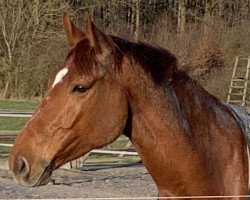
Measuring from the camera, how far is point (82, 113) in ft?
9.43

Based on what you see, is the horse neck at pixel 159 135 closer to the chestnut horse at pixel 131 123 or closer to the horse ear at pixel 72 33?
the chestnut horse at pixel 131 123

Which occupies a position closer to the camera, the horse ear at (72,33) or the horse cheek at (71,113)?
the horse cheek at (71,113)

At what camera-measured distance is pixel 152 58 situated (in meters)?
3.03

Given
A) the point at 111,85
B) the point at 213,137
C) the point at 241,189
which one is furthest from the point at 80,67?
the point at 241,189

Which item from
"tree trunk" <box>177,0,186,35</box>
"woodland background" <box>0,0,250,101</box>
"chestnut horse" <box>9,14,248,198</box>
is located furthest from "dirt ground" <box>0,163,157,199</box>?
"tree trunk" <box>177,0,186,35</box>

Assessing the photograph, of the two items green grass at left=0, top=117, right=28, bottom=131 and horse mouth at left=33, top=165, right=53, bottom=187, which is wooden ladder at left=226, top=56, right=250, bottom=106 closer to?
green grass at left=0, top=117, right=28, bottom=131

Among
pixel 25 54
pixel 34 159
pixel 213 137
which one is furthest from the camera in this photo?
pixel 25 54

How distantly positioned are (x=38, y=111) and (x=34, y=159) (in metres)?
0.21

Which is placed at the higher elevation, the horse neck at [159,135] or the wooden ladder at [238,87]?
the horse neck at [159,135]

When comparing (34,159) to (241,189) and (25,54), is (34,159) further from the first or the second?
(25,54)

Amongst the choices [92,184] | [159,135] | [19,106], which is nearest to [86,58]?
[159,135]

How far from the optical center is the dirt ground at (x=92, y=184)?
8.93 meters

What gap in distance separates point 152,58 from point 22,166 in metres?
0.77

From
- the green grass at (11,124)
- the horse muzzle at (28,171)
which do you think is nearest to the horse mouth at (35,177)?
the horse muzzle at (28,171)
